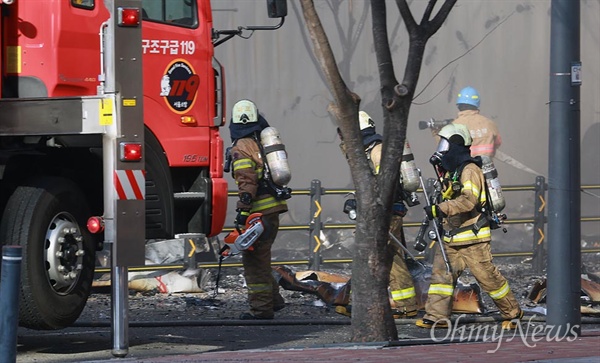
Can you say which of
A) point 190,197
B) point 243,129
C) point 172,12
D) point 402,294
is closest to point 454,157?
point 402,294

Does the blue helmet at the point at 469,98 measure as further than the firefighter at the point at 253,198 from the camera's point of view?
Yes

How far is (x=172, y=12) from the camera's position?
9867 mm

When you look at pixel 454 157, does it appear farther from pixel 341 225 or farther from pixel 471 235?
pixel 341 225

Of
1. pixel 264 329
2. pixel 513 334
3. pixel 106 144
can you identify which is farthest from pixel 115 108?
pixel 513 334

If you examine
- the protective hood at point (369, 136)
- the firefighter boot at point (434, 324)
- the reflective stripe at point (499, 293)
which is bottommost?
the firefighter boot at point (434, 324)

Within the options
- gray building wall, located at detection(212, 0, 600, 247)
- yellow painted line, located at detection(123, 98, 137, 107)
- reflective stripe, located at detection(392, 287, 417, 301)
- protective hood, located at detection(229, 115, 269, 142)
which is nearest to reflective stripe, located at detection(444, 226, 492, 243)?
reflective stripe, located at detection(392, 287, 417, 301)

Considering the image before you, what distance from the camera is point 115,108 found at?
331 inches

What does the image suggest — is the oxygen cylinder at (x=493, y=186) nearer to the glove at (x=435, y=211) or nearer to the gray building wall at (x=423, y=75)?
the glove at (x=435, y=211)

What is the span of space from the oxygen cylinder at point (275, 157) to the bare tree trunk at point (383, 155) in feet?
6.38

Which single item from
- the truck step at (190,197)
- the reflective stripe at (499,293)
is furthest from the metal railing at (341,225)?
the truck step at (190,197)

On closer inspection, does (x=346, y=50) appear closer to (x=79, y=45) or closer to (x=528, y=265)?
(x=528, y=265)

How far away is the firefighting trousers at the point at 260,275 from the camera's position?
11281mm

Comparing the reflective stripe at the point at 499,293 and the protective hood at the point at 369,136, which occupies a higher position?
the protective hood at the point at 369,136

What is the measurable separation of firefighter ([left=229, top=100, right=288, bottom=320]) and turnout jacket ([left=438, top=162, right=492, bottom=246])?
159cm
